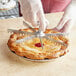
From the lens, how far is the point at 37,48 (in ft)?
3.87

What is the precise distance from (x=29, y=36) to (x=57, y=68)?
10.0 inches

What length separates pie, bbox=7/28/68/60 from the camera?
112cm

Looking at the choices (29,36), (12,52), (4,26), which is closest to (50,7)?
(4,26)

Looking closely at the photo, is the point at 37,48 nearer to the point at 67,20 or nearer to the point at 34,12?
the point at 34,12

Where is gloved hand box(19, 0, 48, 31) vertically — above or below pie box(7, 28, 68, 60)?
above

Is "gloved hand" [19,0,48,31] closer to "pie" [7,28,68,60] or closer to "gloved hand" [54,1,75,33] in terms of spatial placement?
"pie" [7,28,68,60]

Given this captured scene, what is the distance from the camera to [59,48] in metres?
1.19

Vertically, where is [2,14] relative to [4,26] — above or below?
below

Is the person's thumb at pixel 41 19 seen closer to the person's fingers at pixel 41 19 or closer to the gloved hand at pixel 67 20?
the person's fingers at pixel 41 19

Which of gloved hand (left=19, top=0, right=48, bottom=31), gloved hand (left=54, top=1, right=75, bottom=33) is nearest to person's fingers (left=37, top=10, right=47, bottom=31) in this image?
gloved hand (left=19, top=0, right=48, bottom=31)

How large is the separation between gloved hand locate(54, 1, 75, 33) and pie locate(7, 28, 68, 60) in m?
0.14

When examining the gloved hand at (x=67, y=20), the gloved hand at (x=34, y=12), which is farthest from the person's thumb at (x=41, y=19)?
the gloved hand at (x=67, y=20)

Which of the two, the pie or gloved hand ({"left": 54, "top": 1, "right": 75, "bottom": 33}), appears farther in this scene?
gloved hand ({"left": 54, "top": 1, "right": 75, "bottom": 33})

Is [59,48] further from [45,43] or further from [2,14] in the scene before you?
[2,14]
